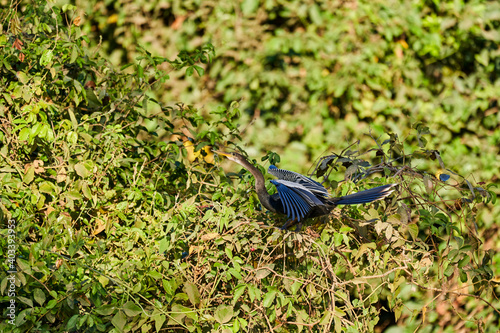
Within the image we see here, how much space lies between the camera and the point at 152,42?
442cm

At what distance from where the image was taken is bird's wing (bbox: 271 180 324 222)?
201 centimetres

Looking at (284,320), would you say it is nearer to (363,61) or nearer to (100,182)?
(100,182)

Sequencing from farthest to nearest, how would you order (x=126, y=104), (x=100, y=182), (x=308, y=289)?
1. (x=126, y=104)
2. (x=100, y=182)
3. (x=308, y=289)

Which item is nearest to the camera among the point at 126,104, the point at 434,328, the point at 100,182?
the point at 100,182

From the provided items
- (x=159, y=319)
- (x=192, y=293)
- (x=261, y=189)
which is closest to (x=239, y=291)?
(x=192, y=293)

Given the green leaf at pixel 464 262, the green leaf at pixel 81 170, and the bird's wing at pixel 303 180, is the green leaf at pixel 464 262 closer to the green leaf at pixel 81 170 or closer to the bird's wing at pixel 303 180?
the bird's wing at pixel 303 180

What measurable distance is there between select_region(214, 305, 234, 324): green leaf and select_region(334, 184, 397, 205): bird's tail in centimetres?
65

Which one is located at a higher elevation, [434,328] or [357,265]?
[357,265]

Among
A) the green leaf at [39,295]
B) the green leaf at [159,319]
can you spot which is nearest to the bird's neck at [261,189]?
the green leaf at [159,319]

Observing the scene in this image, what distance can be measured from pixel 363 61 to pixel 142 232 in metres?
2.74

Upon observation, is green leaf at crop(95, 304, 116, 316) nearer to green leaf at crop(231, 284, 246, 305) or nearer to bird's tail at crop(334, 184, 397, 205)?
green leaf at crop(231, 284, 246, 305)

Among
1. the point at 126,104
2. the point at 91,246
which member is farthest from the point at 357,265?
the point at 126,104

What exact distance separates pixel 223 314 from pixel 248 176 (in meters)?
0.90

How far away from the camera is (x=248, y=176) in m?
2.49
